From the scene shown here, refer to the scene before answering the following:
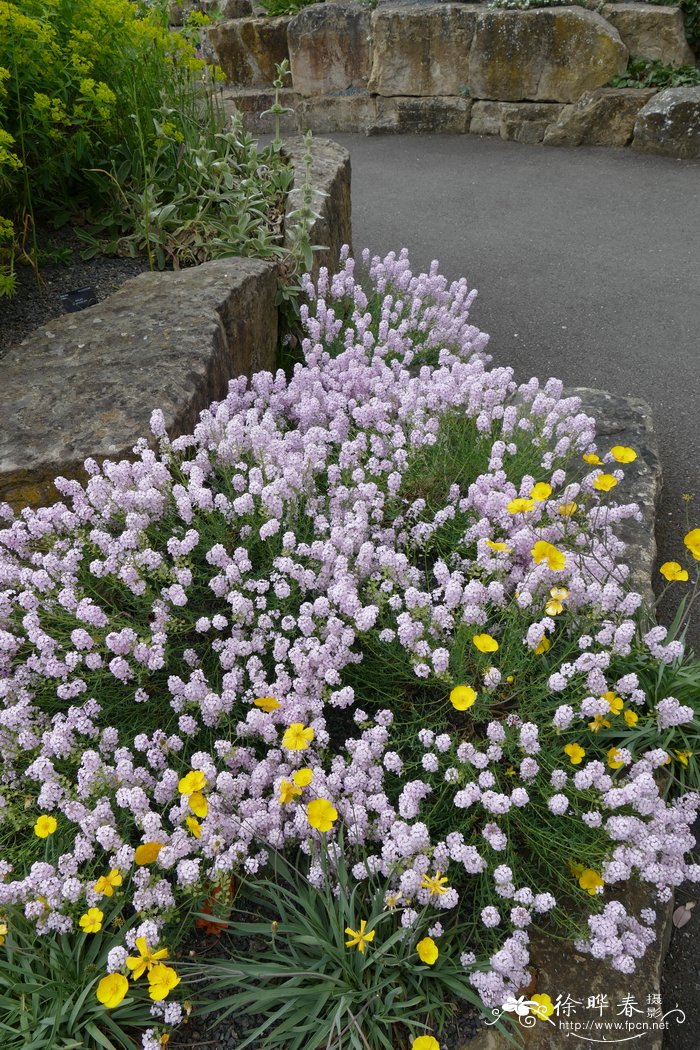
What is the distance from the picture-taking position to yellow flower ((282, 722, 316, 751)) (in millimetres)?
1885

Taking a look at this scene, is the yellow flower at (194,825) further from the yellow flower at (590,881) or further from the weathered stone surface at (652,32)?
the weathered stone surface at (652,32)

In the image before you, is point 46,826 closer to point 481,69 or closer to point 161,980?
point 161,980

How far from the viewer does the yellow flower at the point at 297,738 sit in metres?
1.88

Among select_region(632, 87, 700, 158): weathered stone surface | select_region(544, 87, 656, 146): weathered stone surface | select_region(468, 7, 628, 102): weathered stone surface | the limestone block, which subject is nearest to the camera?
select_region(632, 87, 700, 158): weathered stone surface

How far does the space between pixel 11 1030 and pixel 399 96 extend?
37.6 feet

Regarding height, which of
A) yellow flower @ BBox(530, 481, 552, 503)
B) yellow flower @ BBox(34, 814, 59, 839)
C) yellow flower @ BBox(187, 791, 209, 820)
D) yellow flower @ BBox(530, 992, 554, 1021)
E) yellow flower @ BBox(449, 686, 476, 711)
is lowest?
yellow flower @ BBox(530, 992, 554, 1021)

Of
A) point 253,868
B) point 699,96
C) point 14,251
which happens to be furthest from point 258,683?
point 699,96

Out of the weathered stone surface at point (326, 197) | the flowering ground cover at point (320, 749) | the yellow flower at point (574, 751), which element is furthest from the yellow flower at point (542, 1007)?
the weathered stone surface at point (326, 197)

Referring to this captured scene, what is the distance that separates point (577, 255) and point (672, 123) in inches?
119

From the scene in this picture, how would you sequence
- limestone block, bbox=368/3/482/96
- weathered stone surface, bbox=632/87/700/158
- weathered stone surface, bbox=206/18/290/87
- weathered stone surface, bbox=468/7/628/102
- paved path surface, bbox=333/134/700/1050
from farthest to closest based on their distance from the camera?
weathered stone surface, bbox=206/18/290/87, limestone block, bbox=368/3/482/96, weathered stone surface, bbox=468/7/628/102, weathered stone surface, bbox=632/87/700/158, paved path surface, bbox=333/134/700/1050

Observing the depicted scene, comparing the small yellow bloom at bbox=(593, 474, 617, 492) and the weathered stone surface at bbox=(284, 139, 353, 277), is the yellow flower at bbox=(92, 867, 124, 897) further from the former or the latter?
the weathered stone surface at bbox=(284, 139, 353, 277)

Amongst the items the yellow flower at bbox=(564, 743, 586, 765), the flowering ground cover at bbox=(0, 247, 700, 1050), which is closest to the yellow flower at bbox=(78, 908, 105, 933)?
the flowering ground cover at bbox=(0, 247, 700, 1050)

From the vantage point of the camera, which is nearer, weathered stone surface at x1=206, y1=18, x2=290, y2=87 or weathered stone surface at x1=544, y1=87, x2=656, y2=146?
weathered stone surface at x1=544, y1=87, x2=656, y2=146

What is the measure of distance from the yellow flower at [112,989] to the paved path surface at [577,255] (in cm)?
160
